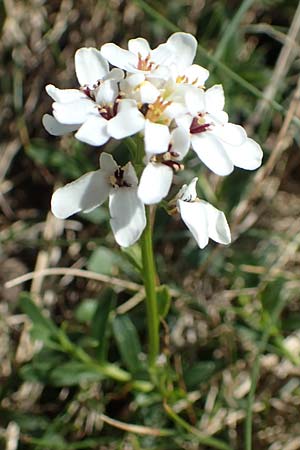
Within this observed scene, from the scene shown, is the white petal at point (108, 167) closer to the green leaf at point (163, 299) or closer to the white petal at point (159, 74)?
the white petal at point (159, 74)

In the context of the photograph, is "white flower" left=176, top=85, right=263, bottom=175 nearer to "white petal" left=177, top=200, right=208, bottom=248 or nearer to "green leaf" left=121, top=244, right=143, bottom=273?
"white petal" left=177, top=200, right=208, bottom=248

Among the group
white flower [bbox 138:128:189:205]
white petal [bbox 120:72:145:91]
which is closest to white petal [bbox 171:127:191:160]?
white flower [bbox 138:128:189:205]

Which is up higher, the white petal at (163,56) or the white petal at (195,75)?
the white petal at (163,56)

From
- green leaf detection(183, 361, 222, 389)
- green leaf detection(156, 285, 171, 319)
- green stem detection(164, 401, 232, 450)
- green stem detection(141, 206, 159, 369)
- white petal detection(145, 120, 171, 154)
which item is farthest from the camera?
green leaf detection(183, 361, 222, 389)

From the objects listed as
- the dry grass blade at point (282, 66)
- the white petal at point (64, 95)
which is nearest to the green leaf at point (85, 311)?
the dry grass blade at point (282, 66)

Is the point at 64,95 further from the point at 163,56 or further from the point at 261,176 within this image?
the point at 261,176
